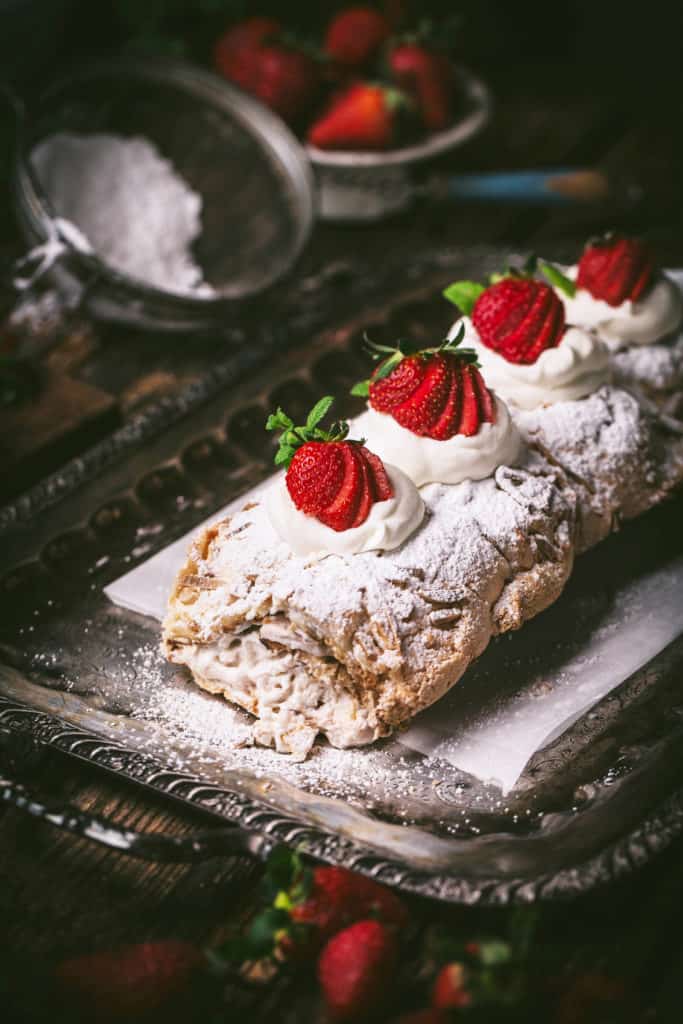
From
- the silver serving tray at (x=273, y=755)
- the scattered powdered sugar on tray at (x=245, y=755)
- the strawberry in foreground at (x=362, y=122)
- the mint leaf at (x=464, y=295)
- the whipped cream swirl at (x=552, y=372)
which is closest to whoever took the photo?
the silver serving tray at (x=273, y=755)

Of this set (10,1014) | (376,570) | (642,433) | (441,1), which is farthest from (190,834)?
(441,1)

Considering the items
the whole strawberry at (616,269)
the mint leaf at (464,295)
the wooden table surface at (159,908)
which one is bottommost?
the wooden table surface at (159,908)

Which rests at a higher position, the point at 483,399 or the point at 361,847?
the point at 483,399

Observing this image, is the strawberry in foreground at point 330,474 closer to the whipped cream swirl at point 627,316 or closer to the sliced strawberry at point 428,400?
the sliced strawberry at point 428,400

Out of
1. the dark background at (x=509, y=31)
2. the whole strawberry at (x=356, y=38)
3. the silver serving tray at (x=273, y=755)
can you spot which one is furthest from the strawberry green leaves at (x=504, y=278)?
the dark background at (x=509, y=31)

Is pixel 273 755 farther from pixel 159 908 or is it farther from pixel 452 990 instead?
pixel 452 990

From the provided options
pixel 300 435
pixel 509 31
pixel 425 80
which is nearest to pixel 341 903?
pixel 300 435

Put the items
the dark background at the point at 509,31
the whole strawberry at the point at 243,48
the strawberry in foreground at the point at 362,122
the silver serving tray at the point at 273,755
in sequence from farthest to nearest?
A: the dark background at the point at 509,31, the whole strawberry at the point at 243,48, the strawberry in foreground at the point at 362,122, the silver serving tray at the point at 273,755

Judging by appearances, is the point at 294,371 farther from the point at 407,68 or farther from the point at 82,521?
the point at 407,68
